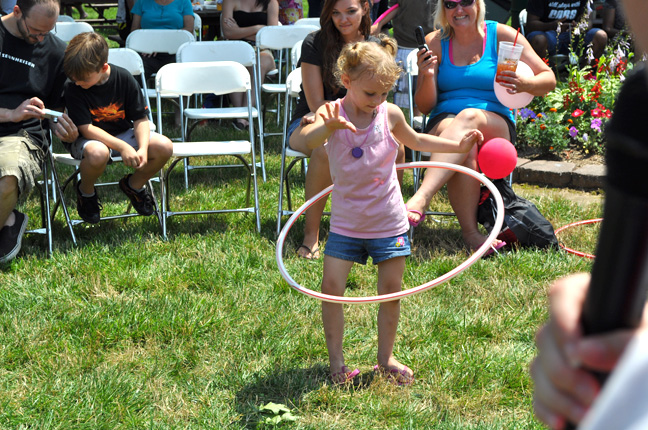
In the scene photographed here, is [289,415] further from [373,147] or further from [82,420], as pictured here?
[373,147]

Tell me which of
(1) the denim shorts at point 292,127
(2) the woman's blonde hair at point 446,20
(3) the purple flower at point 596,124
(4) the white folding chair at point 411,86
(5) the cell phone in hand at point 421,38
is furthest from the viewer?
(3) the purple flower at point 596,124

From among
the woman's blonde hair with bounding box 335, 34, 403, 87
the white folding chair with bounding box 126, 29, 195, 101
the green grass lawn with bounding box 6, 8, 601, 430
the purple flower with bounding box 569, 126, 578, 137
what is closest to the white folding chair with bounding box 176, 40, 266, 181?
the white folding chair with bounding box 126, 29, 195, 101

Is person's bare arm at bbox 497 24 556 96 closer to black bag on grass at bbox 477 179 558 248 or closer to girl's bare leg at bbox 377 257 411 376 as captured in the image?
black bag on grass at bbox 477 179 558 248

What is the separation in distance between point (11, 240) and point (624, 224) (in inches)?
188

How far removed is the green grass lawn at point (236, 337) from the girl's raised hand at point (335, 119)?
1.10 metres

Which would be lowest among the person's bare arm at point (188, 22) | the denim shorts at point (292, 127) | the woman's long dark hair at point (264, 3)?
the denim shorts at point (292, 127)

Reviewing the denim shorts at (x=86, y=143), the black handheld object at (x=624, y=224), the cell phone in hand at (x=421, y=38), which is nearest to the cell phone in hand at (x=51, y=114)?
the denim shorts at (x=86, y=143)

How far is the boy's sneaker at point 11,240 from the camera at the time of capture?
464 cm

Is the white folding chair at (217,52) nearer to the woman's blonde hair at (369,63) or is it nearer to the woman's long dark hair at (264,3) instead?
the woman's long dark hair at (264,3)

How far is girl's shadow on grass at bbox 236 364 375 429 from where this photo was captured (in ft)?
10.1

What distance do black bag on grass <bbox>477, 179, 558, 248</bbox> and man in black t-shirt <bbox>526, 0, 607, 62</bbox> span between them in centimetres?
421

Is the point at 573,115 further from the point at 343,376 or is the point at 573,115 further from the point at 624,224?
the point at 624,224

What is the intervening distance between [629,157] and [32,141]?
513cm

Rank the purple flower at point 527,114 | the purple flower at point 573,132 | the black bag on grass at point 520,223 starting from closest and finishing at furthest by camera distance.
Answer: the black bag on grass at point 520,223, the purple flower at point 573,132, the purple flower at point 527,114
